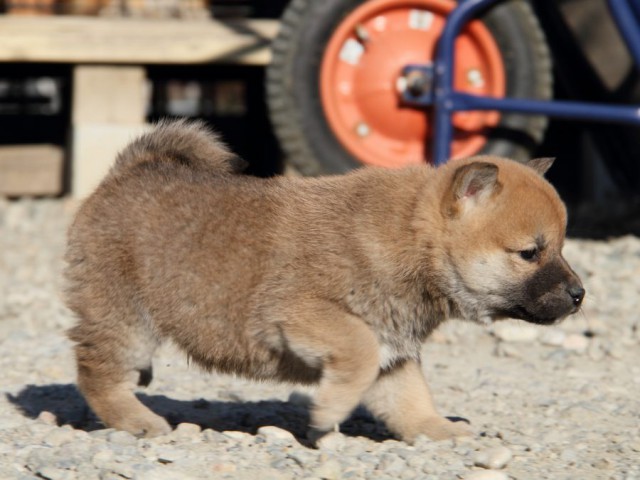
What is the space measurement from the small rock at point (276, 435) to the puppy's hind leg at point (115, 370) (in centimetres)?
40

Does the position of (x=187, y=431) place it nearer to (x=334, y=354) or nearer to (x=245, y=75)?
(x=334, y=354)

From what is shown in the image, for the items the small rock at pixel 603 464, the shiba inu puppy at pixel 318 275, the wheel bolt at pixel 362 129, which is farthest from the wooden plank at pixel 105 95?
the small rock at pixel 603 464

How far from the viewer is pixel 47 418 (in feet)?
14.1

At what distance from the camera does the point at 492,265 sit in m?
3.88

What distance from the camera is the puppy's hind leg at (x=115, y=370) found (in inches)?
162

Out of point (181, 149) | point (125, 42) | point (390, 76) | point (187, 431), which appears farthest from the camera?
point (125, 42)

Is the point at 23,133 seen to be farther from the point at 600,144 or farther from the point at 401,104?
the point at 600,144

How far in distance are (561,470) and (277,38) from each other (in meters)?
4.25

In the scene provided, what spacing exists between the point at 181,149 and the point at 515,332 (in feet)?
6.69

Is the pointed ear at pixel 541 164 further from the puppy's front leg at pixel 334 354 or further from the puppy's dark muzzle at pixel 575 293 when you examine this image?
the puppy's front leg at pixel 334 354

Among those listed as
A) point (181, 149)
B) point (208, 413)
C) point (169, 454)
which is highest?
point (181, 149)

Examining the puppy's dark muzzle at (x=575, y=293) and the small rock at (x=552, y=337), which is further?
the small rock at (x=552, y=337)

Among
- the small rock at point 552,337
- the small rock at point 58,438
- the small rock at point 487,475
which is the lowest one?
the small rock at point 552,337

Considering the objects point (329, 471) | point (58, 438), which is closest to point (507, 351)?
point (329, 471)
